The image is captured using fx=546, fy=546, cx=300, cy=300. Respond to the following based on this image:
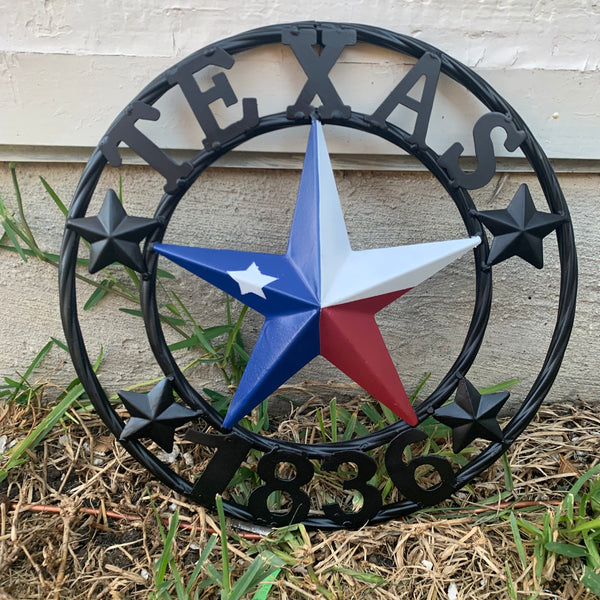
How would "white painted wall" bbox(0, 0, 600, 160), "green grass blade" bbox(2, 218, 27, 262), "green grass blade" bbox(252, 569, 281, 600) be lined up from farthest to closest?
"green grass blade" bbox(2, 218, 27, 262) → "white painted wall" bbox(0, 0, 600, 160) → "green grass blade" bbox(252, 569, 281, 600)

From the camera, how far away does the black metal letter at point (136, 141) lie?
925 millimetres

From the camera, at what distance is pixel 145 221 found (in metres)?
0.92

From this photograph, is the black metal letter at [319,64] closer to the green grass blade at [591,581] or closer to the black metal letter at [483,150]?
the black metal letter at [483,150]

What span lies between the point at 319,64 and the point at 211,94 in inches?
7.5

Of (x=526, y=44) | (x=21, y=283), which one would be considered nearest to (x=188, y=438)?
(x=21, y=283)

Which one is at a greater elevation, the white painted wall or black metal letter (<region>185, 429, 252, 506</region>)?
the white painted wall

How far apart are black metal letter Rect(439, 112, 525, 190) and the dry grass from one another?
2.00 feet

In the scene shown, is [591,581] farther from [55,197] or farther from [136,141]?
[55,197]

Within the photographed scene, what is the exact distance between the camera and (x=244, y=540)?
40.0 inches

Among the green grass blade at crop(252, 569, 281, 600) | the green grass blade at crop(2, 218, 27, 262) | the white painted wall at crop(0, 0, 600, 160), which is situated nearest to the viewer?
the green grass blade at crop(252, 569, 281, 600)

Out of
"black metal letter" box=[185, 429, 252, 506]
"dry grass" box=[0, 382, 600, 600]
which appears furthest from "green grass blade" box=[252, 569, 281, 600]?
"black metal letter" box=[185, 429, 252, 506]

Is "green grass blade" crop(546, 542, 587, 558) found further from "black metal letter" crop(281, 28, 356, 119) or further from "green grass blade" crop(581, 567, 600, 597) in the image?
"black metal letter" crop(281, 28, 356, 119)

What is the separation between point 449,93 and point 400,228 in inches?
10.9

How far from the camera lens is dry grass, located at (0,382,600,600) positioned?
95 centimetres
